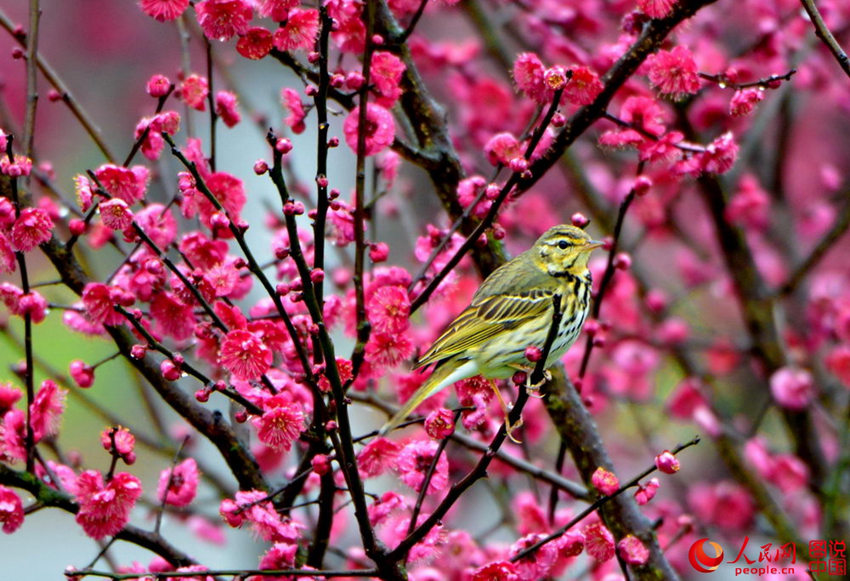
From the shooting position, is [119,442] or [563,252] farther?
[563,252]

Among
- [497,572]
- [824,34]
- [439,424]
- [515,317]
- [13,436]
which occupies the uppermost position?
[515,317]

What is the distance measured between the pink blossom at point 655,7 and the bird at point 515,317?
88 centimetres

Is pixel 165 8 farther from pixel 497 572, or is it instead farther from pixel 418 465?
pixel 497 572

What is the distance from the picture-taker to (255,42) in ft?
8.66

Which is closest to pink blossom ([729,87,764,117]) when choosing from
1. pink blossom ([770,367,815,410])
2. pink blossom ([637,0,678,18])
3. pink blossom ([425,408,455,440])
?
pink blossom ([637,0,678,18])

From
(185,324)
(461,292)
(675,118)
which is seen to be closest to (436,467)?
(185,324)

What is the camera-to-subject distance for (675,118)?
4750 millimetres

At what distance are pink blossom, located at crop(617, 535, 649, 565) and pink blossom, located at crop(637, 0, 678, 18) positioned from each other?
1477 mm

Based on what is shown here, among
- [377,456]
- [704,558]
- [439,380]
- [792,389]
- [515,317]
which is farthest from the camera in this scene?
[792,389]

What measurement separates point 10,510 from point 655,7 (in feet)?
7.16

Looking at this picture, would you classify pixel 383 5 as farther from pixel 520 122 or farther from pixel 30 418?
pixel 520 122

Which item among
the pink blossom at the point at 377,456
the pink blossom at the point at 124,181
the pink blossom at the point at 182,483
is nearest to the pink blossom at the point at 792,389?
the pink blossom at the point at 377,456

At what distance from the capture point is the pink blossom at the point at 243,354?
8.07ft

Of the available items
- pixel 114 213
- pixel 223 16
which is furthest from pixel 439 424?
pixel 223 16
